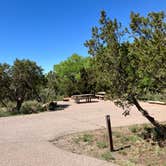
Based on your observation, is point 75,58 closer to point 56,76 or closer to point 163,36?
point 56,76

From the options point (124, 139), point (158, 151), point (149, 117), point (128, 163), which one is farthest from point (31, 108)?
point (128, 163)

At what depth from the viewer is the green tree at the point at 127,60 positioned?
265 inches

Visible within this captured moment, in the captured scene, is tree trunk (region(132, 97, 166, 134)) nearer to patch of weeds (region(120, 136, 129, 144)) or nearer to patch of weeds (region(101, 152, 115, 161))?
patch of weeds (region(120, 136, 129, 144))

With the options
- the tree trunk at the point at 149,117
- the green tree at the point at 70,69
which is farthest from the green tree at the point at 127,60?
the green tree at the point at 70,69

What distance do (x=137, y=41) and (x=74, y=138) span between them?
143 inches

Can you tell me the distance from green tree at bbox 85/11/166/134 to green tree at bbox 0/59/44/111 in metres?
9.60

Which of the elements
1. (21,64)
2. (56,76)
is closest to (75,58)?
(56,76)

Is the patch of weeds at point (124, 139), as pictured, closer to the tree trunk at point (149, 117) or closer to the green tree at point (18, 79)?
the tree trunk at point (149, 117)

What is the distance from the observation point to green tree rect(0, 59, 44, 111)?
1681 cm

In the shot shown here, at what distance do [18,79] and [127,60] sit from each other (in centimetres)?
1040

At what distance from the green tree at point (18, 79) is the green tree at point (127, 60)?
9597mm

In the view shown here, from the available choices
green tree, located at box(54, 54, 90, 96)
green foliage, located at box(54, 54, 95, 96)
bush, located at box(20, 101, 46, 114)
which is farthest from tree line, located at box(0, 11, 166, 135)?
green tree, located at box(54, 54, 90, 96)

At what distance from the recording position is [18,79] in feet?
55.1

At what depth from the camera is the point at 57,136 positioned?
8.82 meters
